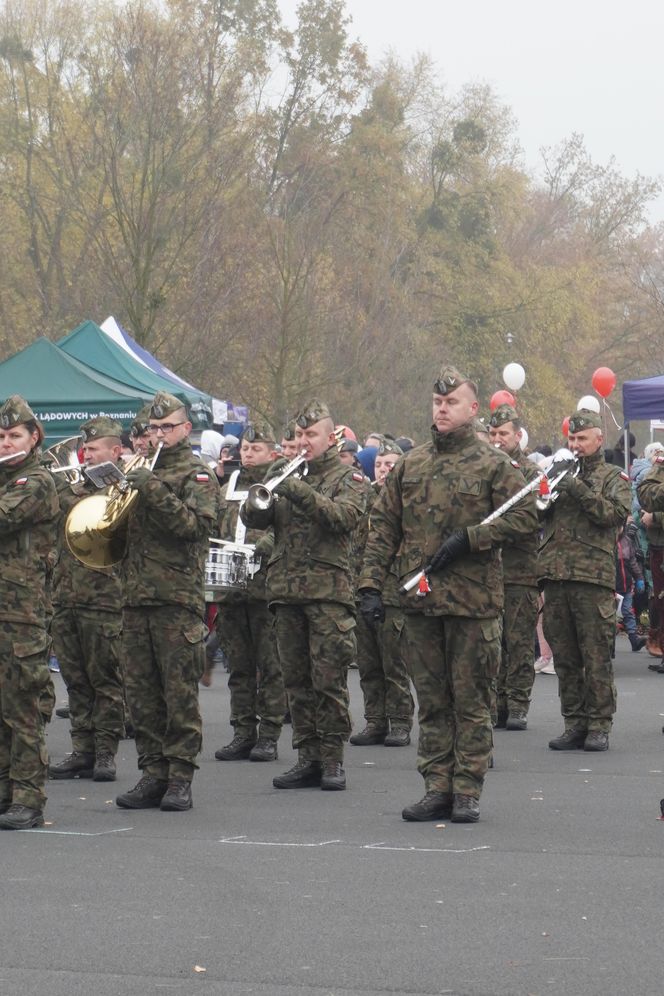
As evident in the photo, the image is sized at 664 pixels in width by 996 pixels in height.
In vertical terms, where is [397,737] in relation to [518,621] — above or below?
below

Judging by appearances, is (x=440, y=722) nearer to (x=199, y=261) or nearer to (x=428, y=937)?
(x=428, y=937)

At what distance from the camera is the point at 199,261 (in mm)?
32125

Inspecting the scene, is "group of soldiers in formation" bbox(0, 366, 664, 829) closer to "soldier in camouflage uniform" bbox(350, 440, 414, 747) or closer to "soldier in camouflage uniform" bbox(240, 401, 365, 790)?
"soldier in camouflage uniform" bbox(240, 401, 365, 790)

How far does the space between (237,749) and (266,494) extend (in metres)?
2.39

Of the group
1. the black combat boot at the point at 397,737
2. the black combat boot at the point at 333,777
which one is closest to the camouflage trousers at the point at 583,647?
the black combat boot at the point at 397,737

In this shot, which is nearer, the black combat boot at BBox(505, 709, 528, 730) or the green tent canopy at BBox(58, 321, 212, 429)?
the black combat boot at BBox(505, 709, 528, 730)

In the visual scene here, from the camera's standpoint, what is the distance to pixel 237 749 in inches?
460

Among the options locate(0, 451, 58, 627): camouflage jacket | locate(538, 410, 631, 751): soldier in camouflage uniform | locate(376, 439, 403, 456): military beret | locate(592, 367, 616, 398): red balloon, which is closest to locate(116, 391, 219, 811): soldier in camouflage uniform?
locate(0, 451, 58, 627): camouflage jacket

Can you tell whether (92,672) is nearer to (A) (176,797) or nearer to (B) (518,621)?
(A) (176,797)

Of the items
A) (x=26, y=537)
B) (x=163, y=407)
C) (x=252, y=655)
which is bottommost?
(x=252, y=655)

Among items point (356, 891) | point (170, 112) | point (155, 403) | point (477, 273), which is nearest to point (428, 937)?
point (356, 891)

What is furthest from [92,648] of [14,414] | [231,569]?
[14,414]

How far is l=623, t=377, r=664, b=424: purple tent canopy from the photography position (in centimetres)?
2158

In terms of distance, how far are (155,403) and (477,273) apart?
44.9m
